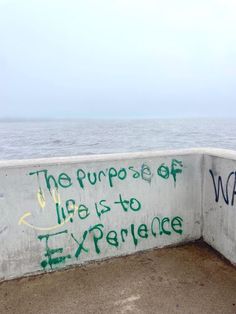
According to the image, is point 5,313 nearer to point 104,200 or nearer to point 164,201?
point 104,200

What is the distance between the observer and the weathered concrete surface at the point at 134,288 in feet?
7.80

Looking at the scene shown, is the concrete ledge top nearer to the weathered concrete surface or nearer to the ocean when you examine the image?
the weathered concrete surface

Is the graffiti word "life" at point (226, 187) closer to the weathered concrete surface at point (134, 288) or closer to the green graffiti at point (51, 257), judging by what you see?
the weathered concrete surface at point (134, 288)

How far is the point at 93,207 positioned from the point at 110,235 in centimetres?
40

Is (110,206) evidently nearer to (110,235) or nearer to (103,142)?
(110,235)

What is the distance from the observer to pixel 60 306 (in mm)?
2408

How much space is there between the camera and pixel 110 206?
3049 mm

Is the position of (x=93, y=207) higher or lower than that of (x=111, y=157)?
lower

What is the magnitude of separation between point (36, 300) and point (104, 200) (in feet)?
3.76

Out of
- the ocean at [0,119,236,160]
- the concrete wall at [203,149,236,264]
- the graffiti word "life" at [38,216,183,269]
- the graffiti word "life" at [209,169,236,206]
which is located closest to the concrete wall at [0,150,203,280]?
the graffiti word "life" at [38,216,183,269]

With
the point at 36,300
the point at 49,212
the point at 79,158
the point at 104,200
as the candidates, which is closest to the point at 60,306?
the point at 36,300

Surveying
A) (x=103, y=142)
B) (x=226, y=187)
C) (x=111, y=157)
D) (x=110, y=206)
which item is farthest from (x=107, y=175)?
(x=103, y=142)

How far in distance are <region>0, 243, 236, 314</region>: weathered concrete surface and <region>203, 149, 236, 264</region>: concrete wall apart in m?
0.22

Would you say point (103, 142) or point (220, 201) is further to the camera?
point (103, 142)
